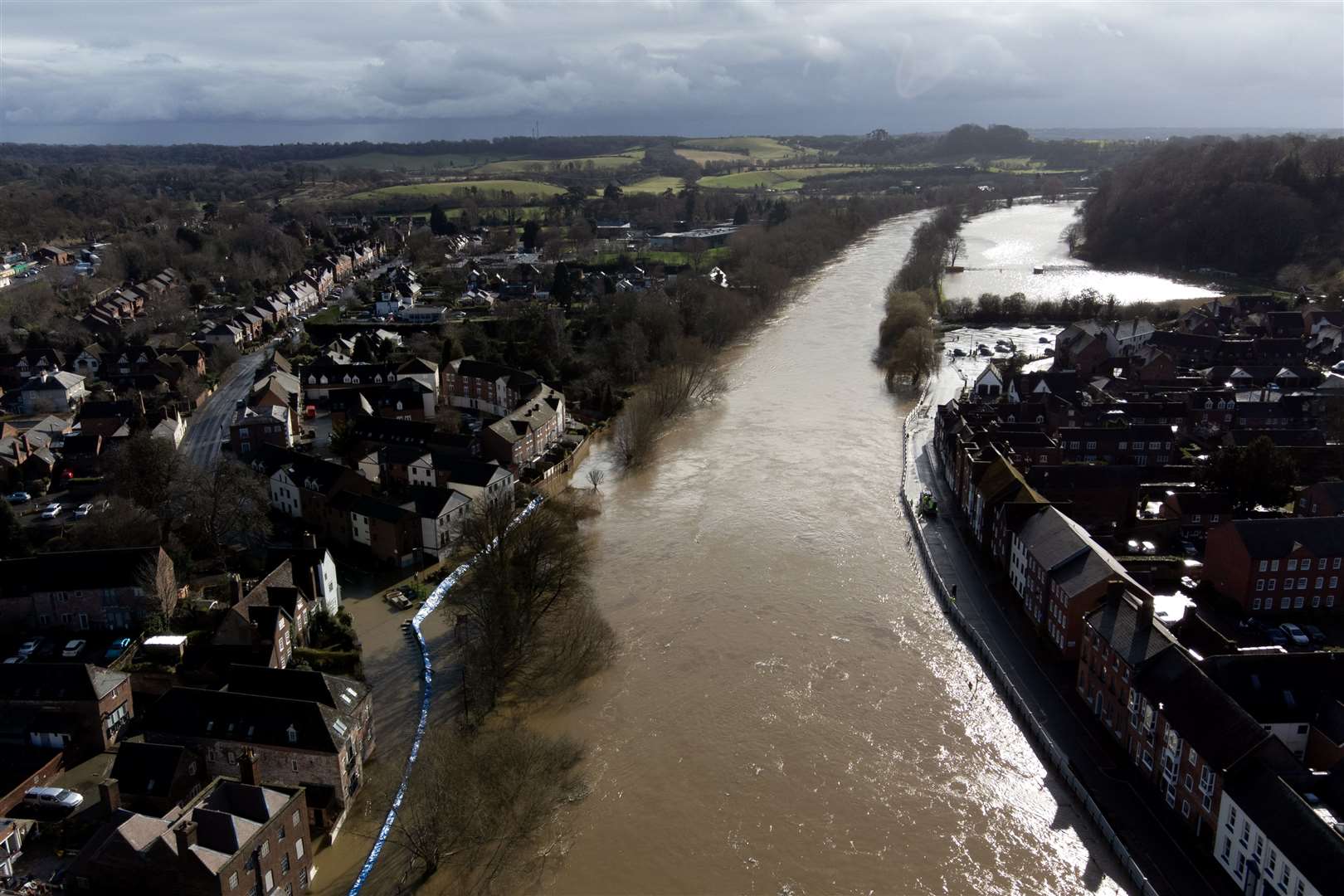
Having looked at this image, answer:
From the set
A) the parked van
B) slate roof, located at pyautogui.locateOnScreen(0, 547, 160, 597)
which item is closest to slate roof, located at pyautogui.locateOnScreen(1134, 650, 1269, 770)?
the parked van

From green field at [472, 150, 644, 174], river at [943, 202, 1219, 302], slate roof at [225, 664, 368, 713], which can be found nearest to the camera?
slate roof at [225, 664, 368, 713]

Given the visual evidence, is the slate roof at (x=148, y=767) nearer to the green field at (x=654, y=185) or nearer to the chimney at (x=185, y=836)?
the chimney at (x=185, y=836)

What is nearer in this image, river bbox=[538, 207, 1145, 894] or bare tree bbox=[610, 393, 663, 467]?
river bbox=[538, 207, 1145, 894]

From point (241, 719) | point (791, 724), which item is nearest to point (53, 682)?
point (241, 719)

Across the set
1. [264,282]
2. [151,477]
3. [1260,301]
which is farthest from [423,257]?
[1260,301]

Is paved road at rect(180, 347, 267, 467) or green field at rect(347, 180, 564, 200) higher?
green field at rect(347, 180, 564, 200)

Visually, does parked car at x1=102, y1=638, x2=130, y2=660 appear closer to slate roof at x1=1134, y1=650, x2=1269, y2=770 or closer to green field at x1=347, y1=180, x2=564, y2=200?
slate roof at x1=1134, y1=650, x2=1269, y2=770
